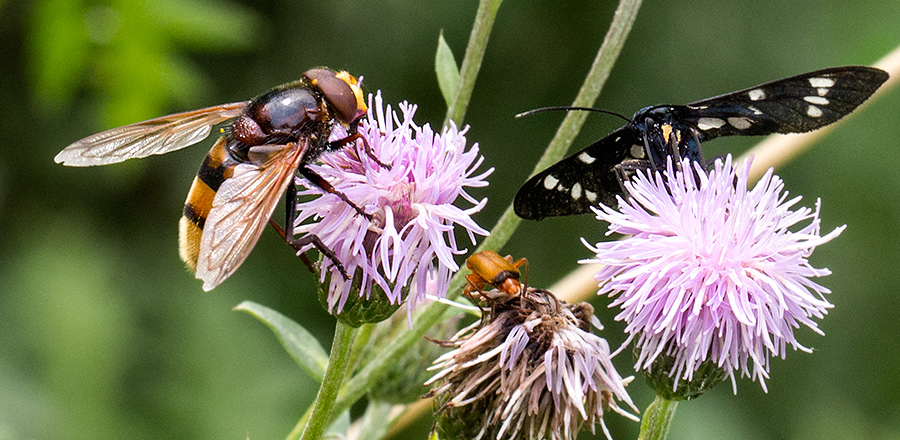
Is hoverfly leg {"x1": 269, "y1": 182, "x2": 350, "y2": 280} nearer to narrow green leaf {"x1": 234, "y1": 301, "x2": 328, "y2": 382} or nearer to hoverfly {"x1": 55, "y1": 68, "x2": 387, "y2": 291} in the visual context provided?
hoverfly {"x1": 55, "y1": 68, "x2": 387, "y2": 291}

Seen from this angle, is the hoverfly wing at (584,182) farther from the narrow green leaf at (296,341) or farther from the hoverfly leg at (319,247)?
the narrow green leaf at (296,341)

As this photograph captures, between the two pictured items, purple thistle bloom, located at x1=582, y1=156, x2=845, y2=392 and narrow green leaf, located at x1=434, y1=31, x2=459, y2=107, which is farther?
narrow green leaf, located at x1=434, y1=31, x2=459, y2=107

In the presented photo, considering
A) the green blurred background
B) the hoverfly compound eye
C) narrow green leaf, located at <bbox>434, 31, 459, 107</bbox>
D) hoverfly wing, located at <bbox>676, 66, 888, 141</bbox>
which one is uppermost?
hoverfly wing, located at <bbox>676, 66, 888, 141</bbox>

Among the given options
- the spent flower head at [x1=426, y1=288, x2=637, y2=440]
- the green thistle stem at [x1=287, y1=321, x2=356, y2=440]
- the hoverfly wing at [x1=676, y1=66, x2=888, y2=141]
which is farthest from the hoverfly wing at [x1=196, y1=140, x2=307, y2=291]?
the hoverfly wing at [x1=676, y1=66, x2=888, y2=141]

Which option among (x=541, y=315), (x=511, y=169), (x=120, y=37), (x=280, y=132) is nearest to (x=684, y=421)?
(x=511, y=169)

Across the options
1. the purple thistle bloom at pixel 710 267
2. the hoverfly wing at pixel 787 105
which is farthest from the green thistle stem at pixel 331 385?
the hoverfly wing at pixel 787 105

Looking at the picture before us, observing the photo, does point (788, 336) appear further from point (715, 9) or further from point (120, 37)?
point (715, 9)

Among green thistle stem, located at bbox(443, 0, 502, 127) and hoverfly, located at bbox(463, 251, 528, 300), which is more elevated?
green thistle stem, located at bbox(443, 0, 502, 127)

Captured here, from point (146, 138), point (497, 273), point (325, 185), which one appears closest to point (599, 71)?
point (497, 273)
